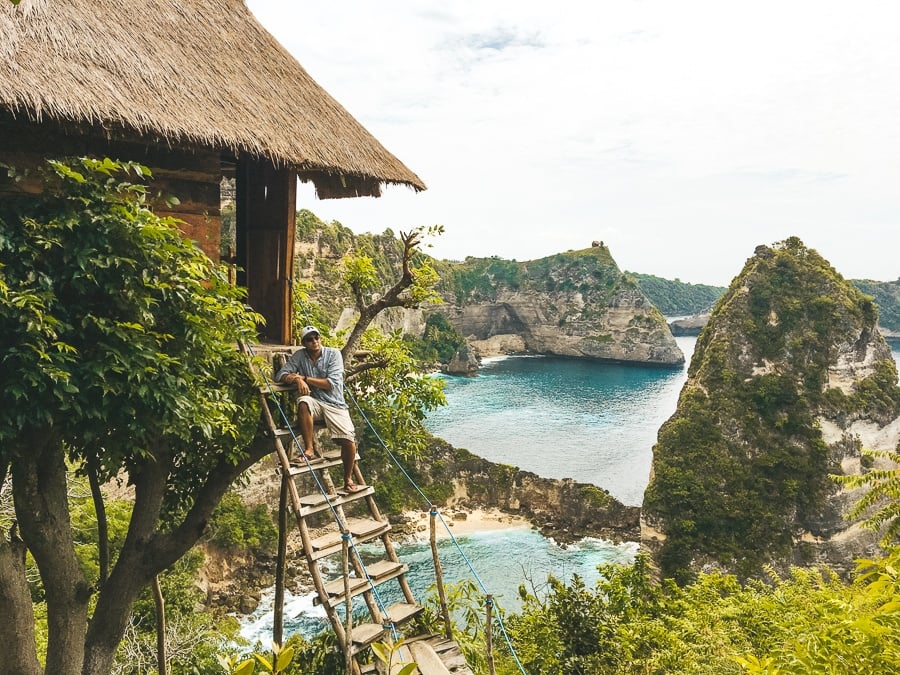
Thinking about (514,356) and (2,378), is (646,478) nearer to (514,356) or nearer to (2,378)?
(2,378)

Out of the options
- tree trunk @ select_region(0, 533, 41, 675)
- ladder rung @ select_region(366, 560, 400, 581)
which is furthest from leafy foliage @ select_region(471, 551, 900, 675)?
tree trunk @ select_region(0, 533, 41, 675)

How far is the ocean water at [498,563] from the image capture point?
24.4 metres

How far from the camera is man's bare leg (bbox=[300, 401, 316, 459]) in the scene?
587 centimetres

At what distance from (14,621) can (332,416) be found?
3.07 metres

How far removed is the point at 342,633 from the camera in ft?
14.3

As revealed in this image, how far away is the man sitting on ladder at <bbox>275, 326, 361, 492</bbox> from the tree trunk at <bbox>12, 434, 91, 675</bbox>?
2013mm

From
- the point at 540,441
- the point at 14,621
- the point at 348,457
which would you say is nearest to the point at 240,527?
the point at 14,621

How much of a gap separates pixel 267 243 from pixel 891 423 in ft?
104

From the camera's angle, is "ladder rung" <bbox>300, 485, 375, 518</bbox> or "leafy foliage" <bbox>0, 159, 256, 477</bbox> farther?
"ladder rung" <bbox>300, 485, 375, 518</bbox>

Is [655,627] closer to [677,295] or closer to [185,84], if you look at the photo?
[185,84]

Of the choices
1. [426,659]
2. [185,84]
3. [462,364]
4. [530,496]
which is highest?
[185,84]

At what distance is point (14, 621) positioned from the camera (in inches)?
208

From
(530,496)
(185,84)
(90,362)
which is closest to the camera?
(90,362)

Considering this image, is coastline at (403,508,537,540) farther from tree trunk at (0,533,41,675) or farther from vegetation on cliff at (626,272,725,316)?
vegetation on cliff at (626,272,725,316)
